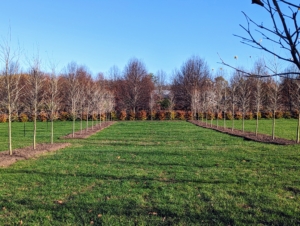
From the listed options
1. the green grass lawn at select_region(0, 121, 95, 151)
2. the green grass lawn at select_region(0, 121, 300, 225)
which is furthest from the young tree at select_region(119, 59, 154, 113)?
the green grass lawn at select_region(0, 121, 300, 225)

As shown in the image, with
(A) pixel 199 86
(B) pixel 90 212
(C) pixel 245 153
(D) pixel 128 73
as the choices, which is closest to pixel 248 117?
(A) pixel 199 86

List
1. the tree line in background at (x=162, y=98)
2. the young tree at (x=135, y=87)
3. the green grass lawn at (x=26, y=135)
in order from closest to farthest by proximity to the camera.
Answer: the green grass lawn at (x=26, y=135) → the tree line in background at (x=162, y=98) → the young tree at (x=135, y=87)

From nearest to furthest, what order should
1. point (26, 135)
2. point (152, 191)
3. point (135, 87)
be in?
point (152, 191), point (26, 135), point (135, 87)

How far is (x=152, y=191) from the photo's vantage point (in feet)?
19.9

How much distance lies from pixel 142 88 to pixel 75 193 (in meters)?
48.6

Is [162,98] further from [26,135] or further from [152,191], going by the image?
[152,191]

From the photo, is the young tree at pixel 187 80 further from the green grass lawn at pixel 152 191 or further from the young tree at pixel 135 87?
the green grass lawn at pixel 152 191

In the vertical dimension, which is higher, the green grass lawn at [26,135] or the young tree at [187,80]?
the young tree at [187,80]

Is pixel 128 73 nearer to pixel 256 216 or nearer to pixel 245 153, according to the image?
pixel 245 153

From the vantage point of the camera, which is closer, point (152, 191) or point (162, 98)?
point (152, 191)

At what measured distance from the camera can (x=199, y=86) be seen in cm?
5981

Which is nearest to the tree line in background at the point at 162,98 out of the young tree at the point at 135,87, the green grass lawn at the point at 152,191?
the young tree at the point at 135,87

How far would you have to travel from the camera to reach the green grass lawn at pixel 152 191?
182 inches

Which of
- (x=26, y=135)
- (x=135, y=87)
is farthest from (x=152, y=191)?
(x=135, y=87)
